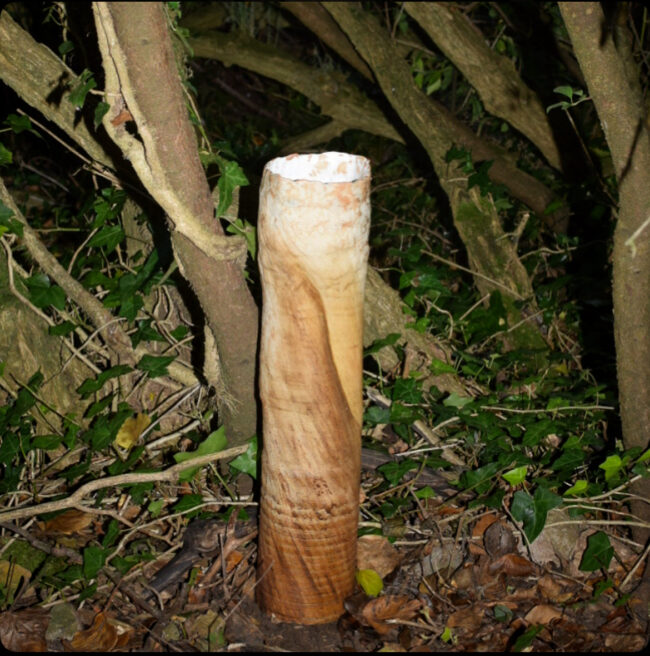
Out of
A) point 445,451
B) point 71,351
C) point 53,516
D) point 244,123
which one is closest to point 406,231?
point 445,451

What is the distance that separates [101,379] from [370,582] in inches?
43.3

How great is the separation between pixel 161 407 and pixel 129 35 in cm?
137

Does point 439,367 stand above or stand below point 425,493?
above

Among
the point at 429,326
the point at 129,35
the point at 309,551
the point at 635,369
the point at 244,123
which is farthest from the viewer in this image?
the point at 244,123

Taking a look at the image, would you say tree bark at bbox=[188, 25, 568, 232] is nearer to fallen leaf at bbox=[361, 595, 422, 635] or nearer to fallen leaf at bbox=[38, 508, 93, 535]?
fallen leaf at bbox=[361, 595, 422, 635]

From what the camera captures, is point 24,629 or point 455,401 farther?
point 455,401

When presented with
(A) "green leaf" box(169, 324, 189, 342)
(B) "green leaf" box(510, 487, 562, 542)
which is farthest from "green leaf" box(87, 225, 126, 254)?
(B) "green leaf" box(510, 487, 562, 542)

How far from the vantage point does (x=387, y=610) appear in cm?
195

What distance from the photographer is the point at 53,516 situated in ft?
7.42

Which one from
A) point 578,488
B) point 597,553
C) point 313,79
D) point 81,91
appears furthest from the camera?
point 313,79

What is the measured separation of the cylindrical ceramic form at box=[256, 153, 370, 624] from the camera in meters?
1.62

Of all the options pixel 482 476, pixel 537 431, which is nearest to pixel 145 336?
pixel 482 476

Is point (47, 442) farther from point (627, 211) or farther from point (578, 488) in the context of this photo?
point (627, 211)

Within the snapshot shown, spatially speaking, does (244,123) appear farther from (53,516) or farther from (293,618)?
(293,618)
